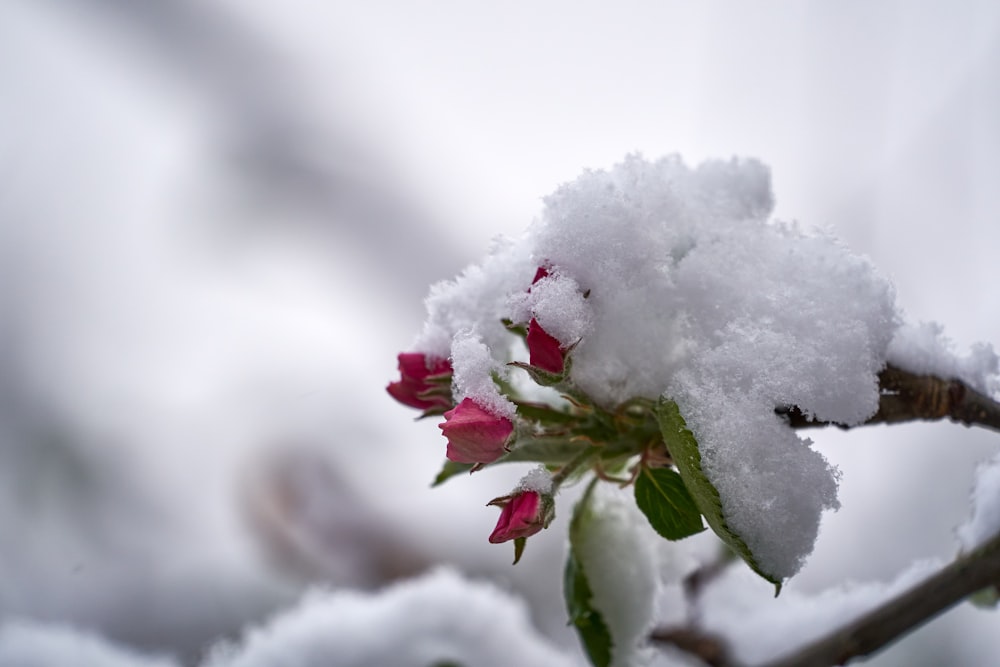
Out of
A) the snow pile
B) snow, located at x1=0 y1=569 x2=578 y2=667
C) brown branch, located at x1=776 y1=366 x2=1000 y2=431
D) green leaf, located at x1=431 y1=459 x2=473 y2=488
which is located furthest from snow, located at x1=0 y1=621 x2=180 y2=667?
brown branch, located at x1=776 y1=366 x2=1000 y2=431

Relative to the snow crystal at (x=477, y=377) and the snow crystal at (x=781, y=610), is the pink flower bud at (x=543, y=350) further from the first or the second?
the snow crystal at (x=781, y=610)

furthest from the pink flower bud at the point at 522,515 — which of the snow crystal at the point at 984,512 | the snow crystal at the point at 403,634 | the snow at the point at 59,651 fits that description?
the snow at the point at 59,651

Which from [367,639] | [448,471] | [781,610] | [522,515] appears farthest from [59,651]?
[781,610]

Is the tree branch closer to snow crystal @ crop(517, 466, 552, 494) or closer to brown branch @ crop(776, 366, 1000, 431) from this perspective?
brown branch @ crop(776, 366, 1000, 431)

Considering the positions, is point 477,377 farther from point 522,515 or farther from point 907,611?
point 907,611

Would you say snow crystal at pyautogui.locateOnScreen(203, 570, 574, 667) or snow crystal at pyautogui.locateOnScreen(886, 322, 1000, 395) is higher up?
snow crystal at pyautogui.locateOnScreen(203, 570, 574, 667)

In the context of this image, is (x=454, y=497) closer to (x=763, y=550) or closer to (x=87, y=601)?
(x=87, y=601)
